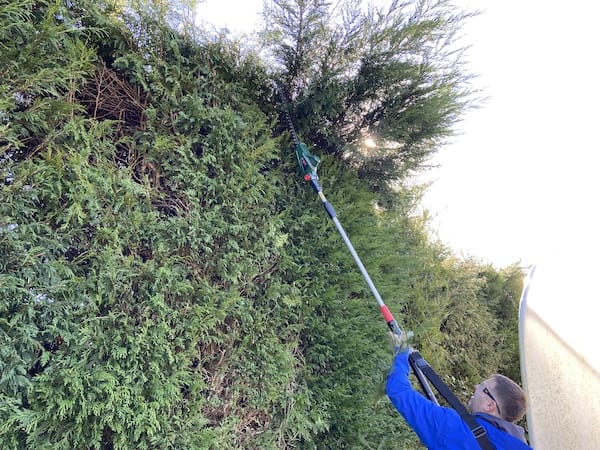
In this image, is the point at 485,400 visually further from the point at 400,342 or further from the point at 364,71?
the point at 364,71

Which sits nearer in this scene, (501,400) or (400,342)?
(501,400)

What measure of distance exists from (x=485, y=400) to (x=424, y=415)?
1.65ft

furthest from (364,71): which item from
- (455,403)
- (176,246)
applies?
(455,403)

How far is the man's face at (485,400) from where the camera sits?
228cm

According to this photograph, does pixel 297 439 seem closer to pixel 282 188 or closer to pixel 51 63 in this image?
pixel 282 188

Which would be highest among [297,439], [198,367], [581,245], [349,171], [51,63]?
[581,245]

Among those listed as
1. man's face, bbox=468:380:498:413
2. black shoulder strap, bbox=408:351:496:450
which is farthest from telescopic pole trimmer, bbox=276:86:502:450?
man's face, bbox=468:380:498:413

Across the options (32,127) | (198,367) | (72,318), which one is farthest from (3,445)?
(32,127)

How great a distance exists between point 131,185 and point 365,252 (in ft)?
7.33

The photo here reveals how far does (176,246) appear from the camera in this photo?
2.50 m

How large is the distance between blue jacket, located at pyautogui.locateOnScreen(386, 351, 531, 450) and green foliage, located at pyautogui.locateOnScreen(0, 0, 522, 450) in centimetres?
87

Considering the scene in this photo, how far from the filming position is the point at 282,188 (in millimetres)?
3283

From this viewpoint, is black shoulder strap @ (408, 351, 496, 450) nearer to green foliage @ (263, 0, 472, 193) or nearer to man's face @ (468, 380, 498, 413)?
man's face @ (468, 380, 498, 413)

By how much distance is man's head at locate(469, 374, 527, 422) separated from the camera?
221cm
